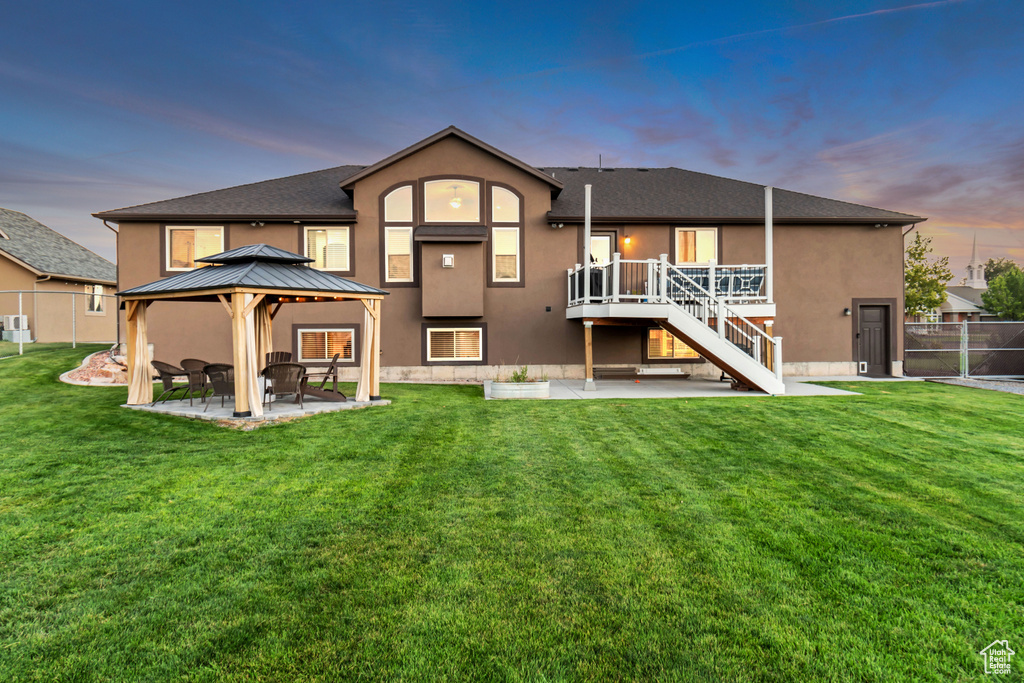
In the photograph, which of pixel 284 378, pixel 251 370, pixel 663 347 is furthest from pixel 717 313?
pixel 251 370

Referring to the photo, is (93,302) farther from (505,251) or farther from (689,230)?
(689,230)

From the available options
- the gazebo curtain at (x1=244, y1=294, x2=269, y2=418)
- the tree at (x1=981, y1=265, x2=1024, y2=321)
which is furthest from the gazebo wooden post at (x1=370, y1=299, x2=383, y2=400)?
the tree at (x1=981, y1=265, x2=1024, y2=321)

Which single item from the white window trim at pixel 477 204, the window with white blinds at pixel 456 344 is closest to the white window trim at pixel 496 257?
the white window trim at pixel 477 204

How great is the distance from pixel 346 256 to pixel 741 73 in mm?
17752

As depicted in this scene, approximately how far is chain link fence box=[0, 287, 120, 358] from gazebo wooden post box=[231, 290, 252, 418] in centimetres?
1422

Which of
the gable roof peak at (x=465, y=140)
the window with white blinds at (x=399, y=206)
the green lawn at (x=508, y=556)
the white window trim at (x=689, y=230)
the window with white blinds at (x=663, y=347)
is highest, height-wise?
the gable roof peak at (x=465, y=140)

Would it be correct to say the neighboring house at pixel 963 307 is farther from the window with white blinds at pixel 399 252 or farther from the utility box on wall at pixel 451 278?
the window with white blinds at pixel 399 252

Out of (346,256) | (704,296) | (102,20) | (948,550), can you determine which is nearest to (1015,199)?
(704,296)

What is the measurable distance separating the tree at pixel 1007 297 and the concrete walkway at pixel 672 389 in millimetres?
51899

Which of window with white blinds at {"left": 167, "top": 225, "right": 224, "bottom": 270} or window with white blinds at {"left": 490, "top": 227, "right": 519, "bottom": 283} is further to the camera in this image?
window with white blinds at {"left": 490, "top": 227, "right": 519, "bottom": 283}

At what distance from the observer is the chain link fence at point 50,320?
1906 cm

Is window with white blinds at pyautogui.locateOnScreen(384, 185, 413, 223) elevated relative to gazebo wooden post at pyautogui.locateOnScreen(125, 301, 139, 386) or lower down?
elevated

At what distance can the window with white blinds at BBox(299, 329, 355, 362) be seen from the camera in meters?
15.3

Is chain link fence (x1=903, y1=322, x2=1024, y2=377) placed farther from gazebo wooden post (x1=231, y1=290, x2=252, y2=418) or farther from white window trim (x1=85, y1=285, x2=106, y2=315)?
white window trim (x1=85, y1=285, x2=106, y2=315)
